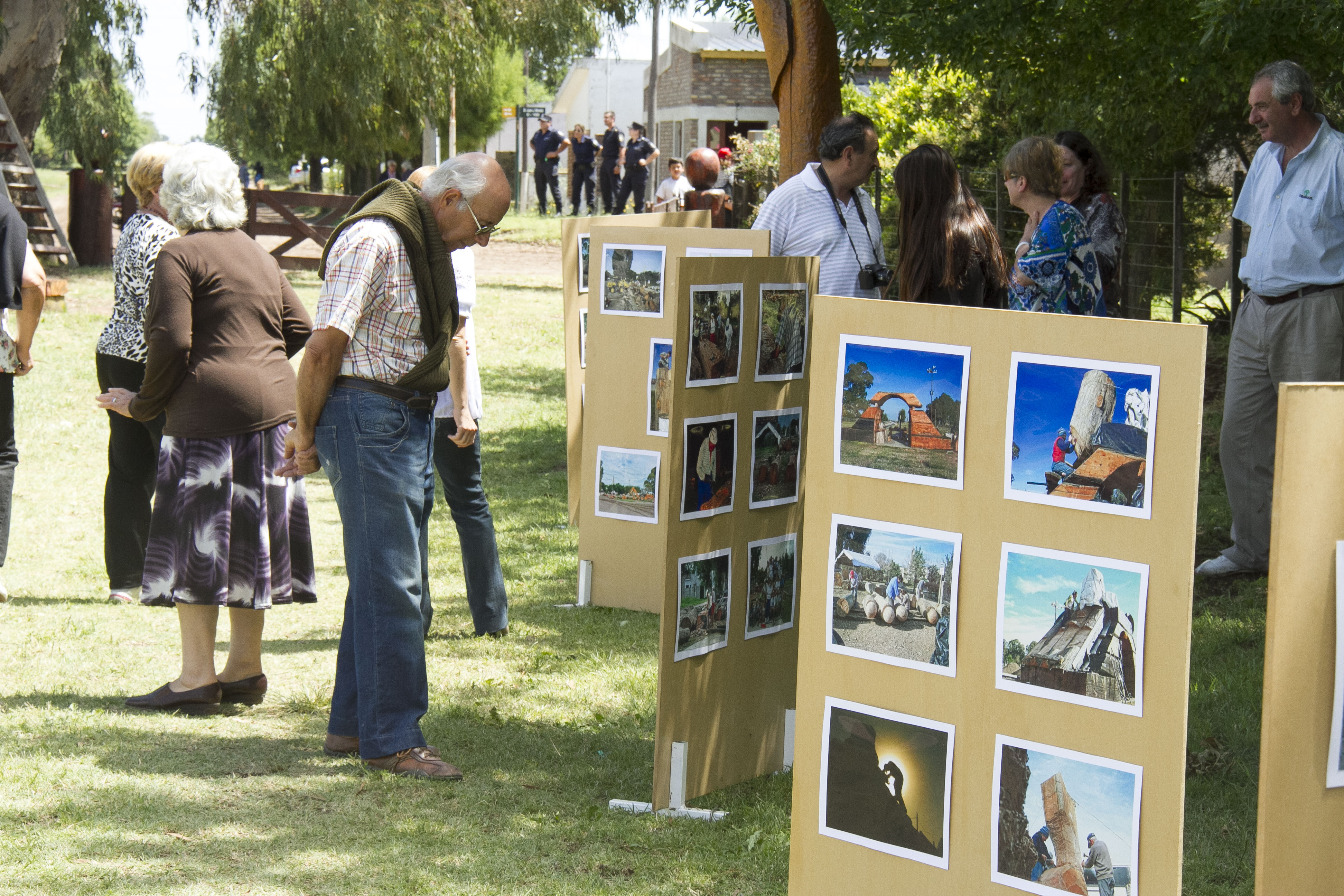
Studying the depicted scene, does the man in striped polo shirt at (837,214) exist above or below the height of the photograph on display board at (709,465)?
above

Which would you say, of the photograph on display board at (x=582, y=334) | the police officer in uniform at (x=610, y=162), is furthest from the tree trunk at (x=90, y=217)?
the photograph on display board at (x=582, y=334)

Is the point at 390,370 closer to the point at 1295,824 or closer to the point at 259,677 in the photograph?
the point at 259,677

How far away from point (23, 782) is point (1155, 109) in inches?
297

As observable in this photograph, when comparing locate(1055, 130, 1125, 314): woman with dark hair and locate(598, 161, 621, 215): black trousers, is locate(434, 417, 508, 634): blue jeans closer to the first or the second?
locate(1055, 130, 1125, 314): woman with dark hair

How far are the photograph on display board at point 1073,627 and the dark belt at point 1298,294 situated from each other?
136 inches

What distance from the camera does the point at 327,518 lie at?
8172 mm

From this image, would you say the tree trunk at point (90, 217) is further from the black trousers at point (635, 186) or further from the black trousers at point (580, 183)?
the black trousers at point (580, 183)

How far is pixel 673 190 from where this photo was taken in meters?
16.5

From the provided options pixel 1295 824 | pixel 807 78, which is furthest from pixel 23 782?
pixel 807 78

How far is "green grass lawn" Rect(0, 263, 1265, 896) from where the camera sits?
11.7 feet

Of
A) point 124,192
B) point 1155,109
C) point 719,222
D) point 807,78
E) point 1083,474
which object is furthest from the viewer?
point 124,192

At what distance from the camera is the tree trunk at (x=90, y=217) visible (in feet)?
66.4

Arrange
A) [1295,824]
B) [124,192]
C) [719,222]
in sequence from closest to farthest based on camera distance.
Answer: [1295,824], [719,222], [124,192]

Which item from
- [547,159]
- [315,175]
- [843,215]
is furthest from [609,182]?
[843,215]
